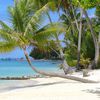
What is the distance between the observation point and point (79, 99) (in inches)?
409

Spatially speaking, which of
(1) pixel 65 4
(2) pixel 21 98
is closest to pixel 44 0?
(1) pixel 65 4

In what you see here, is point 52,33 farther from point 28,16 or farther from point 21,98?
point 21,98

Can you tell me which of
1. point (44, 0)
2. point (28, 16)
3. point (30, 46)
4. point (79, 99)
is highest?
point (44, 0)

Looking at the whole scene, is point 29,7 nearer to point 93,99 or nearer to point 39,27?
point 39,27

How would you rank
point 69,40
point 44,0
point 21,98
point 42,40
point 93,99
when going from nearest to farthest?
point 93,99, point 21,98, point 42,40, point 44,0, point 69,40

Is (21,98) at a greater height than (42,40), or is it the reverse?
(42,40)

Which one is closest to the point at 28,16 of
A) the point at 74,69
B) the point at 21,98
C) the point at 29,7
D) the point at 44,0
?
the point at 29,7

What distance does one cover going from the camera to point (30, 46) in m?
20.5

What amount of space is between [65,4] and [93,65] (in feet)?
15.9

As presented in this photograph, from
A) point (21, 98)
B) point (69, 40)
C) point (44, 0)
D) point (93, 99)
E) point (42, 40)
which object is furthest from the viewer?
point (69, 40)

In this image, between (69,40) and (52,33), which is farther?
(69,40)

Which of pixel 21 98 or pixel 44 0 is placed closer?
pixel 21 98

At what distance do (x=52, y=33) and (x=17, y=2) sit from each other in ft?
9.98

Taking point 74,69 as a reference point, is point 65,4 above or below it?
above
